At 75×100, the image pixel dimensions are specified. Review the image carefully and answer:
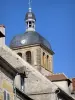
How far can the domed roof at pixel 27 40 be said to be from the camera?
3118 inches

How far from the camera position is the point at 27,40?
79.1 m

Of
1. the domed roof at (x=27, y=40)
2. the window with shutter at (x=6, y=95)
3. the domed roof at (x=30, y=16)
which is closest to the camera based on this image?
the window with shutter at (x=6, y=95)

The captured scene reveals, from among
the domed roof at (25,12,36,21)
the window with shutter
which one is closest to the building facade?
the window with shutter

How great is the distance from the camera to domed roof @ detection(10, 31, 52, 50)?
260ft

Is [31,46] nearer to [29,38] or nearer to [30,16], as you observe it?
[29,38]

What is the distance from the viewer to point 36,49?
262 ft

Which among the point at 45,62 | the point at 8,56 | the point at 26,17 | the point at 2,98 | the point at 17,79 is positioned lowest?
the point at 2,98

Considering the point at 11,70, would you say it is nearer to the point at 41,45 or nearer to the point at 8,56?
the point at 8,56

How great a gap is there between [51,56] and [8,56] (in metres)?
43.0

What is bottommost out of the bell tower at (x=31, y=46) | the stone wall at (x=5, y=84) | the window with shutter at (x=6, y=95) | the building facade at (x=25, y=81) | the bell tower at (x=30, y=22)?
the window with shutter at (x=6, y=95)

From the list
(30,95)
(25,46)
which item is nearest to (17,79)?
(30,95)

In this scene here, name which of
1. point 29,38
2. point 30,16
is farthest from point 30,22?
point 29,38

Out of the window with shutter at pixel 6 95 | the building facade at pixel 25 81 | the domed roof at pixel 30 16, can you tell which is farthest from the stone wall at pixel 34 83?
the domed roof at pixel 30 16

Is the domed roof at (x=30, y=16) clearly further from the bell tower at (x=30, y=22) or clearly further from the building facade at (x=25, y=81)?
the building facade at (x=25, y=81)
